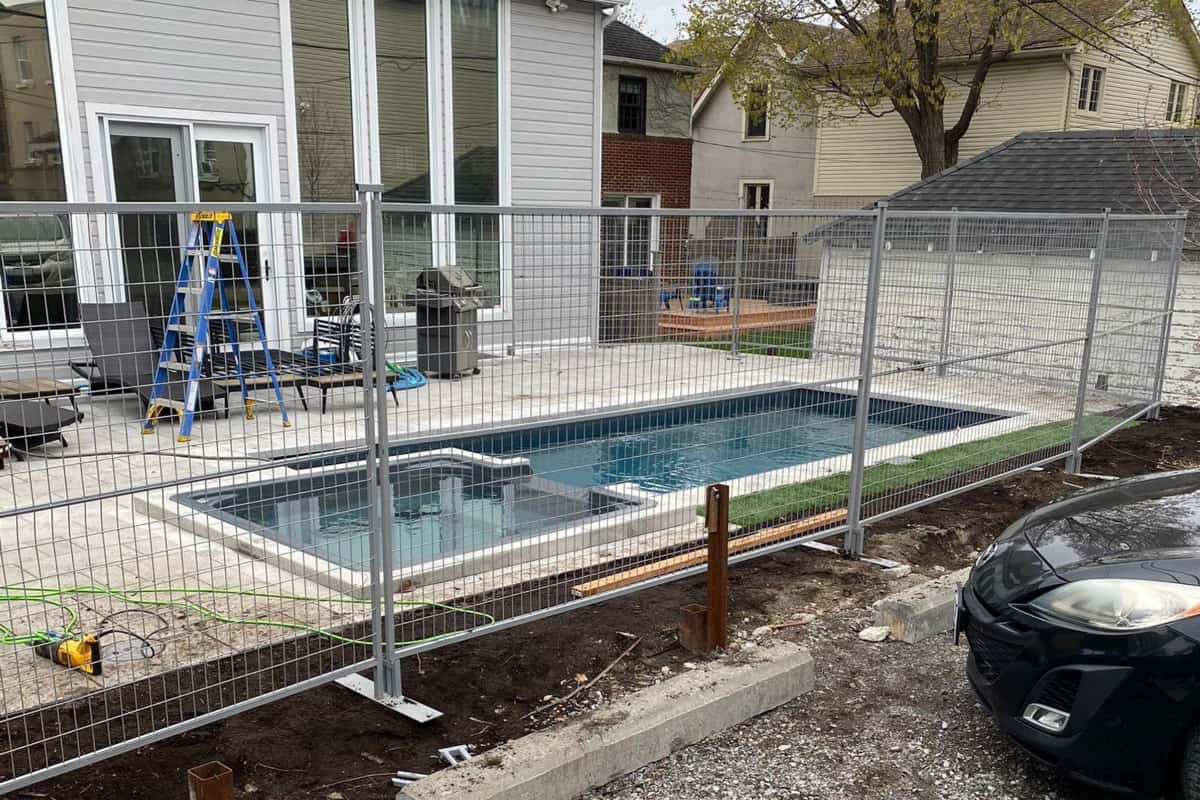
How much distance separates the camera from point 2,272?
2707mm

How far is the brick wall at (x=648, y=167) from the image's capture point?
81.6 feet

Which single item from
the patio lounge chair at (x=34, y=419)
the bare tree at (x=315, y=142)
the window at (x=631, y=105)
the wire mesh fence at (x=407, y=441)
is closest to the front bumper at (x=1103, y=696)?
the wire mesh fence at (x=407, y=441)

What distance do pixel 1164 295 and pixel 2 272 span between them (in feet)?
33.4

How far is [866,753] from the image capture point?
3.57 meters

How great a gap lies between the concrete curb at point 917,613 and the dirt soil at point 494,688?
29 cm

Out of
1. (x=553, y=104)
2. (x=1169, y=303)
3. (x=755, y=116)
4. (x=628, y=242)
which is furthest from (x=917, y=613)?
(x=755, y=116)

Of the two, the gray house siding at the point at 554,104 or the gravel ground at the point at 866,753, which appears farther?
the gray house siding at the point at 554,104

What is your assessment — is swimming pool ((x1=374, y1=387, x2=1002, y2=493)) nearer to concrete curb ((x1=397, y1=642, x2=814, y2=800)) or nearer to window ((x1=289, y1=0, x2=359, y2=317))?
concrete curb ((x1=397, y1=642, x2=814, y2=800))

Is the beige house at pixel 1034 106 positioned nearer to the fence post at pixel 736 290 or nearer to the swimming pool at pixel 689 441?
the swimming pool at pixel 689 441

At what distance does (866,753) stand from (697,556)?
1.66 metres

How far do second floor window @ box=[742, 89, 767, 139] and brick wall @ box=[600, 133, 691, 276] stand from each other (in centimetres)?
229

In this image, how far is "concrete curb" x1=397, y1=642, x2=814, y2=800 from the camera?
118 inches

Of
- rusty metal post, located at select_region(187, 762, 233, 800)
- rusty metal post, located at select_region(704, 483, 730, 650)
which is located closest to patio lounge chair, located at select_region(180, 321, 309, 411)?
rusty metal post, located at select_region(187, 762, 233, 800)

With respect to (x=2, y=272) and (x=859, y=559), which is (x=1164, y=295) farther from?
(x=2, y=272)
